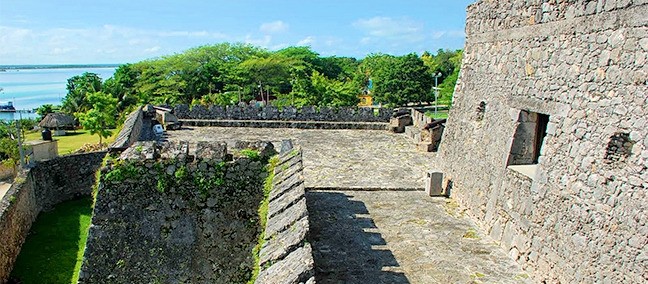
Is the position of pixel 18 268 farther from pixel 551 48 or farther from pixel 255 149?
pixel 551 48

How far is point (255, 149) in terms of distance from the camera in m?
7.26

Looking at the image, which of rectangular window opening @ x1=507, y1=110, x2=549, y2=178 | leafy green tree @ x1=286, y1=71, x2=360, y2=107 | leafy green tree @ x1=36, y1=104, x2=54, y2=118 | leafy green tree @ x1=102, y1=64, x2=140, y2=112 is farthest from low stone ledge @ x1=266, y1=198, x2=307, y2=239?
leafy green tree @ x1=36, y1=104, x2=54, y2=118

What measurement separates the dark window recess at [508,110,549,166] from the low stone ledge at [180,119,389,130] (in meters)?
11.5

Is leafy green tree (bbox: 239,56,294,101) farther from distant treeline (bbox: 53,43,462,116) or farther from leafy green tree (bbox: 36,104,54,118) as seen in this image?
leafy green tree (bbox: 36,104,54,118)

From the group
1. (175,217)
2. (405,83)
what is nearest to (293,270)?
(175,217)

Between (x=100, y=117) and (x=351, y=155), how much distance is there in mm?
15509

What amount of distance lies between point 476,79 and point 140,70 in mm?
47766

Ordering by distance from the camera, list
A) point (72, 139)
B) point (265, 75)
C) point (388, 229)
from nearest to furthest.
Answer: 1. point (388, 229)
2. point (72, 139)
3. point (265, 75)

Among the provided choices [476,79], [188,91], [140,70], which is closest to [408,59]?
[188,91]

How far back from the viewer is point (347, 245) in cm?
754

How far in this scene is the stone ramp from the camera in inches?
258

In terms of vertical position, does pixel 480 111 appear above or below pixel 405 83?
above

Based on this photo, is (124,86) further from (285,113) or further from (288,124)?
(288,124)

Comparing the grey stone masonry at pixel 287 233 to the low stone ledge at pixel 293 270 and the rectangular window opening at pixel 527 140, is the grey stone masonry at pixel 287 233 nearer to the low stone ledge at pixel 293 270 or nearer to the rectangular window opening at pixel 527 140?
the low stone ledge at pixel 293 270
